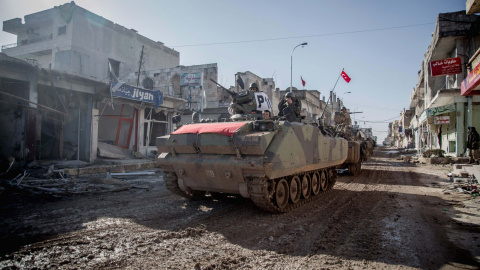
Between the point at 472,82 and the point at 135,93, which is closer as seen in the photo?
the point at 472,82

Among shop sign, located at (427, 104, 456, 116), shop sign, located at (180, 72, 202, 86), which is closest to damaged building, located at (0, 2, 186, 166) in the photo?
shop sign, located at (180, 72, 202, 86)

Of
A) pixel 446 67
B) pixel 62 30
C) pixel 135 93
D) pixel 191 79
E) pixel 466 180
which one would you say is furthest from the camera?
pixel 62 30

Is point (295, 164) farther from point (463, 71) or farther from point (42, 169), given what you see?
point (463, 71)

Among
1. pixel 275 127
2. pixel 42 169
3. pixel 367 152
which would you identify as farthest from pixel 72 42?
pixel 275 127

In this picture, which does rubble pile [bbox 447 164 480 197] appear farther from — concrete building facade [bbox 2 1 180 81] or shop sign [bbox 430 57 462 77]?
concrete building facade [bbox 2 1 180 81]

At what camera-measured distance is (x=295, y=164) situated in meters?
6.21

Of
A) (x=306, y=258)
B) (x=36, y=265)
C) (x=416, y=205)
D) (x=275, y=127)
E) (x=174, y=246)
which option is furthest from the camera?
(x=416, y=205)

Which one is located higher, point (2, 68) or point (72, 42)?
point (72, 42)

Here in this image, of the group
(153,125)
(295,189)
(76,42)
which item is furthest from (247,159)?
(76,42)

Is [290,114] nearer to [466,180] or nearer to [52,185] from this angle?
[52,185]

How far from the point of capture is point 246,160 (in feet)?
17.7

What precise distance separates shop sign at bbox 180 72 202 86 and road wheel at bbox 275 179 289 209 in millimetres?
20003

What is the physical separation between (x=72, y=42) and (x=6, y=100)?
18887mm

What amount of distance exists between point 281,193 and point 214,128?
5.97 ft
